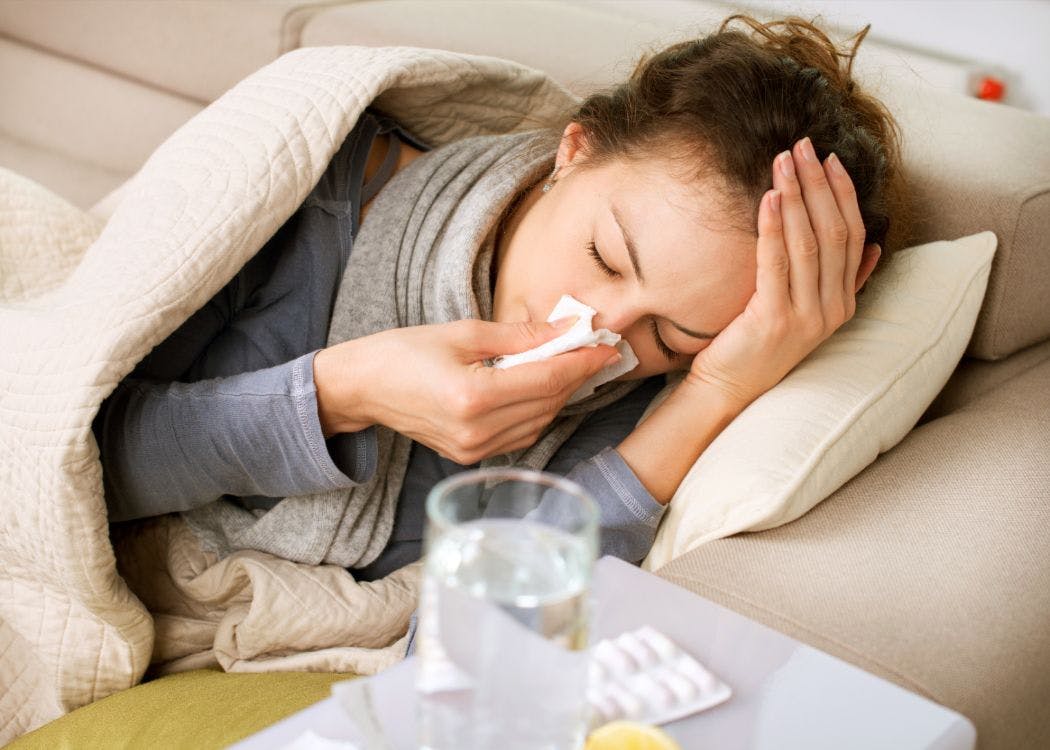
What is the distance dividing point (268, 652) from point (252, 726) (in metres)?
0.24

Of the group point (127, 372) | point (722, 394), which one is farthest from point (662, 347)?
point (127, 372)

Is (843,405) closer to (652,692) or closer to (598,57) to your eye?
(652,692)

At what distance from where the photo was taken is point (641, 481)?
44.5 inches

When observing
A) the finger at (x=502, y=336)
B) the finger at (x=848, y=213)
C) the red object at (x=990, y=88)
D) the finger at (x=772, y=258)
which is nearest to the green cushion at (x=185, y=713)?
the finger at (x=502, y=336)

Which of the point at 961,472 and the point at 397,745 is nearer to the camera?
the point at 397,745

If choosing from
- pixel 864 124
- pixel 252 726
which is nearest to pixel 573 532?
pixel 252 726

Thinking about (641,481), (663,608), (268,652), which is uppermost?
(663,608)

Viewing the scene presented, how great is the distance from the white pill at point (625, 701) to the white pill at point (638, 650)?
0.11ft

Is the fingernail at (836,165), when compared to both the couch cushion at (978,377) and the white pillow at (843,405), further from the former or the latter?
the couch cushion at (978,377)

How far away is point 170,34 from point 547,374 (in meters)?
1.43

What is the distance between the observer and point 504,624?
1.68ft

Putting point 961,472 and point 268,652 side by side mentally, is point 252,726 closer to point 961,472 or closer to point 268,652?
point 268,652

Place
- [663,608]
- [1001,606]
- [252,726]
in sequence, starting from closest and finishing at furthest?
1. [663,608]
2. [1001,606]
3. [252,726]

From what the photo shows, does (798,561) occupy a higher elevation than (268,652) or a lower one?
higher
